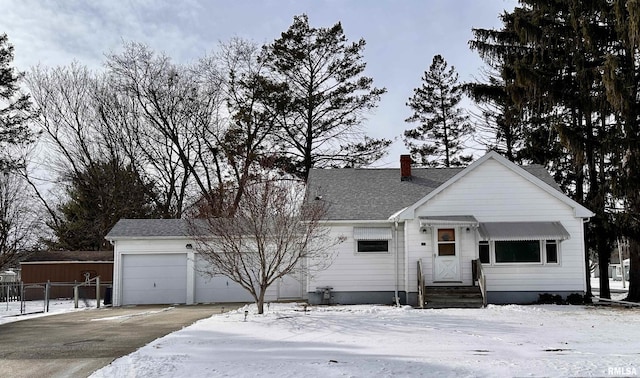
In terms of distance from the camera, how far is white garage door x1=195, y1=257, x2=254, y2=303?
75.9 ft

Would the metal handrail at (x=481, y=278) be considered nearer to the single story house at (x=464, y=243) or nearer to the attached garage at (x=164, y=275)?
the single story house at (x=464, y=243)

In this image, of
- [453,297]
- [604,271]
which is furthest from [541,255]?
[604,271]

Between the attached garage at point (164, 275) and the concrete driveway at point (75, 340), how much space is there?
4.85 metres

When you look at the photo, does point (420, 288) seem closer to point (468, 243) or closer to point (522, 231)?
point (468, 243)

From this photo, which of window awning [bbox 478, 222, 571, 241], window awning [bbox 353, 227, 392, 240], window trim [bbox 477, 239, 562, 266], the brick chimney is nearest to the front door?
window trim [bbox 477, 239, 562, 266]

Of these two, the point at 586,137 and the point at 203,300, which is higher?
the point at 586,137

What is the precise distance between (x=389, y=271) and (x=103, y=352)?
11.2m

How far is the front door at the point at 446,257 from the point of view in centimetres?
1853

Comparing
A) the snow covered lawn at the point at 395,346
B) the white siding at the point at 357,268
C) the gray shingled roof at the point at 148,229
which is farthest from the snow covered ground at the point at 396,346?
the gray shingled roof at the point at 148,229

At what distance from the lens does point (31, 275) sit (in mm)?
29156

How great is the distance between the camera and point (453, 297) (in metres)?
17.6

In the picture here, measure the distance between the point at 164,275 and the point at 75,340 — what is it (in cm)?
1131

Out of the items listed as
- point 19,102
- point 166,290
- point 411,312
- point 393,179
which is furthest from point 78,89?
point 411,312

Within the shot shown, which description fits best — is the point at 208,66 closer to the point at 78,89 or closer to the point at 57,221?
the point at 78,89
